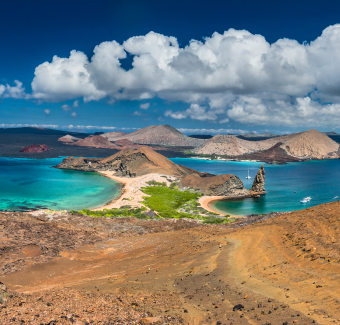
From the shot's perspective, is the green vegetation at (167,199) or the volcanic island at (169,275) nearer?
the volcanic island at (169,275)

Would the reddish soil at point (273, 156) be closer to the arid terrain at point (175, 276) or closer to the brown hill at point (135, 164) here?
the brown hill at point (135, 164)

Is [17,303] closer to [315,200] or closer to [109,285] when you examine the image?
[109,285]

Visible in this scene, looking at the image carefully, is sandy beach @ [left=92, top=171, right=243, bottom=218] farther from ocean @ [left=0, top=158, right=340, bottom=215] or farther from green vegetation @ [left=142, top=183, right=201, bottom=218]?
ocean @ [left=0, top=158, right=340, bottom=215]

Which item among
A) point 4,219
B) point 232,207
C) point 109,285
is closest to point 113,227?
point 4,219

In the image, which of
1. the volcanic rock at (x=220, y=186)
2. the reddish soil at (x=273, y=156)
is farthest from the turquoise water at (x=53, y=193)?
the reddish soil at (x=273, y=156)

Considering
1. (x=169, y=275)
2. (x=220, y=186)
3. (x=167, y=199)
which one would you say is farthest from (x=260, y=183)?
(x=169, y=275)
